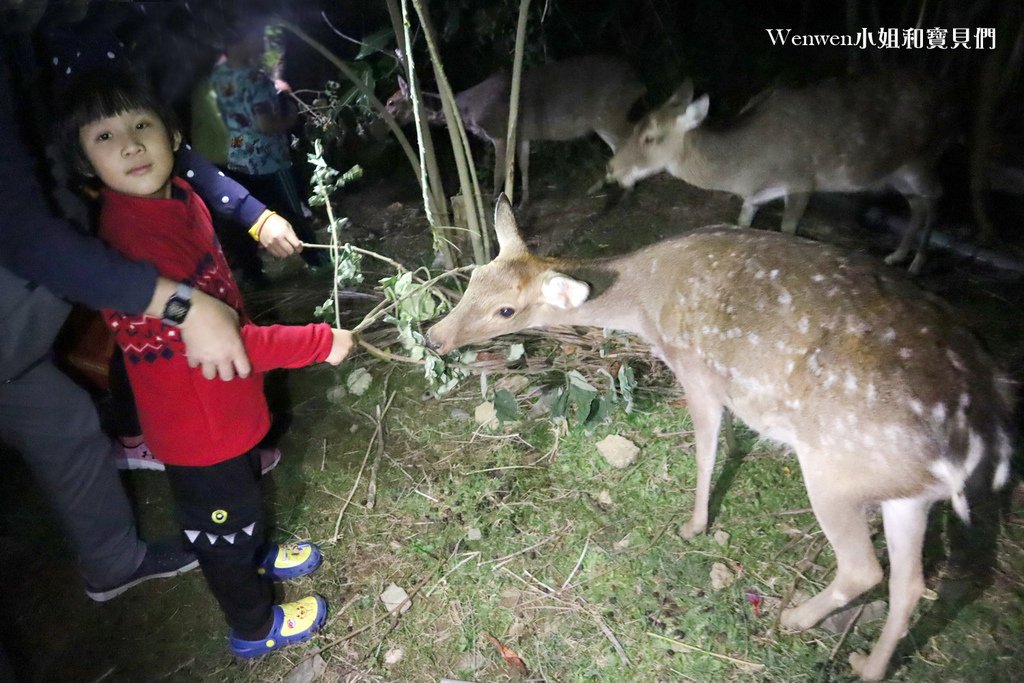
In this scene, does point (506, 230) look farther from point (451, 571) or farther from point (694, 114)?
point (694, 114)

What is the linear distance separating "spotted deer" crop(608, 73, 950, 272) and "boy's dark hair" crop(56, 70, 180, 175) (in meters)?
3.04

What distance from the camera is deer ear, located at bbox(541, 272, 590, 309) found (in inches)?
86.9

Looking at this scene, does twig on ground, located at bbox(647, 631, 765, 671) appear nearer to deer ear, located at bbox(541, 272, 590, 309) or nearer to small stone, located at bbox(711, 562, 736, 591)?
small stone, located at bbox(711, 562, 736, 591)

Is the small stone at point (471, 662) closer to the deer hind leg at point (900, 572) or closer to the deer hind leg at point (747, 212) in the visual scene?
the deer hind leg at point (900, 572)

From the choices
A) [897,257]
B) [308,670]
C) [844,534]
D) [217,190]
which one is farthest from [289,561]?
[897,257]

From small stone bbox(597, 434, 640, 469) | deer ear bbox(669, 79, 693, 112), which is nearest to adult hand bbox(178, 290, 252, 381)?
small stone bbox(597, 434, 640, 469)

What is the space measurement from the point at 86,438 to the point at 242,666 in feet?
2.89

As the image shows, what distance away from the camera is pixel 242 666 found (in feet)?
6.88

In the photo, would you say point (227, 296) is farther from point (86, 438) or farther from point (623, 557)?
point (623, 557)

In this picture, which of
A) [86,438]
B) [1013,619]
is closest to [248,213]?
[86,438]

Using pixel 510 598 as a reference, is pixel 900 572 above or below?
above

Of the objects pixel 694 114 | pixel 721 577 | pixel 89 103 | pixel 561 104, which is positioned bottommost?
pixel 721 577

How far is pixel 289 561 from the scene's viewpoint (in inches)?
92.7

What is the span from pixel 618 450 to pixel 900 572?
3.59ft
